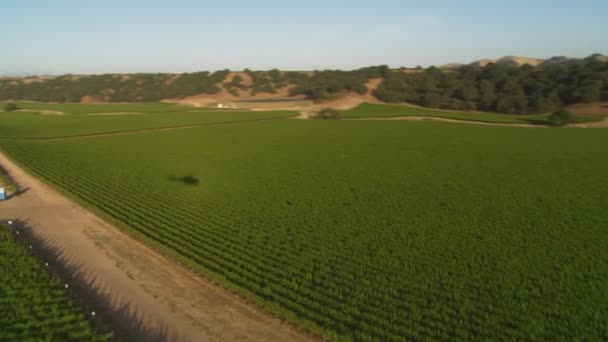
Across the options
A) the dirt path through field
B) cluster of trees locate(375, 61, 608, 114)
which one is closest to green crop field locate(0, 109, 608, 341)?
the dirt path through field

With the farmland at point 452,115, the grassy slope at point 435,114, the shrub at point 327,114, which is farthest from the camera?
the shrub at point 327,114

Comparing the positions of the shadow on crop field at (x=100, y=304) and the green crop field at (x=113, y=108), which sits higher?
the shadow on crop field at (x=100, y=304)

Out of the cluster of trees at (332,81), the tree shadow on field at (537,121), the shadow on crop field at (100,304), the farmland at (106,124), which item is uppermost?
the cluster of trees at (332,81)

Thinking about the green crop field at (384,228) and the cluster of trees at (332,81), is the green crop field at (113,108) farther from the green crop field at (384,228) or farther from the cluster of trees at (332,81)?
the green crop field at (384,228)

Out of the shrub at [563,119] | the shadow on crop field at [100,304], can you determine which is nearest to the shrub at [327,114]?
the shrub at [563,119]

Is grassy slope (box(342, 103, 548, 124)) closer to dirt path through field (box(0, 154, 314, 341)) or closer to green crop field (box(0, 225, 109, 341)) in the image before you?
dirt path through field (box(0, 154, 314, 341))

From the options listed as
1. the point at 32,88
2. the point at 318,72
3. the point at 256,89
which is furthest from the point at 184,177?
the point at 32,88
